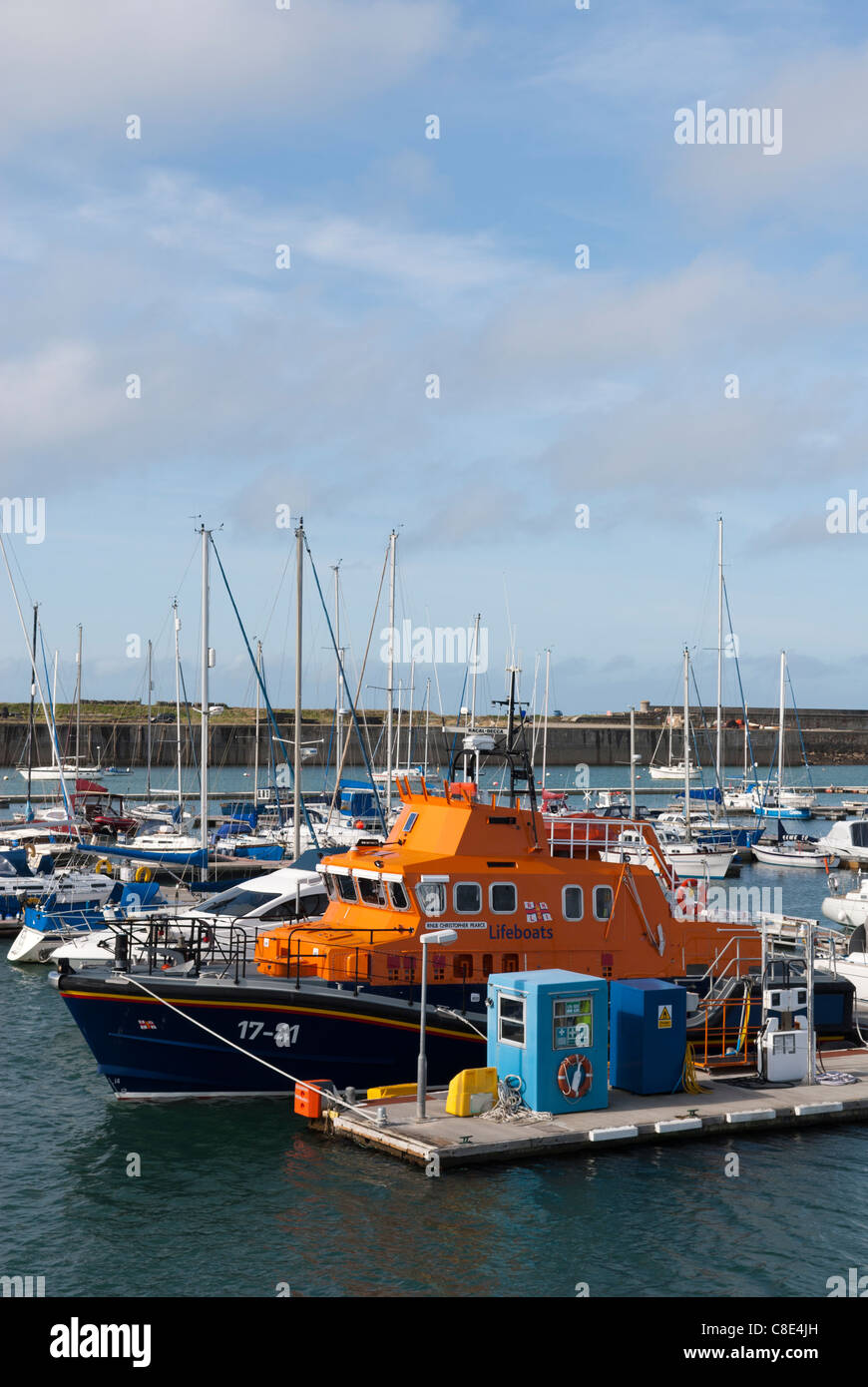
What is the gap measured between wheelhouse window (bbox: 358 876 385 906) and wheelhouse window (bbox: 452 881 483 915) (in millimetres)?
1195

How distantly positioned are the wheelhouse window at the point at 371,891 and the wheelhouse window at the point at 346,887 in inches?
7.5

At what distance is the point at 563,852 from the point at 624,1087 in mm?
4248

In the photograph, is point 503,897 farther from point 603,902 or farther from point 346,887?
point 346,887

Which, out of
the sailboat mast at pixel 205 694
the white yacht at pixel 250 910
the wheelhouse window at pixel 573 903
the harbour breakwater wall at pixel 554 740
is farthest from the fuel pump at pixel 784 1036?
the harbour breakwater wall at pixel 554 740

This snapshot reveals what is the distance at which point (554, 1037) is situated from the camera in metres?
18.0

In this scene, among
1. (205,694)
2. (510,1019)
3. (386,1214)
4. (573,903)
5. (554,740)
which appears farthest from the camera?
(554,740)

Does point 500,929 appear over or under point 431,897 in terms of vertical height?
under

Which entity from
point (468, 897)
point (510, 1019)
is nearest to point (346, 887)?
point (468, 897)

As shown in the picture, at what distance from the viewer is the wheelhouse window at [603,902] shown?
2142cm

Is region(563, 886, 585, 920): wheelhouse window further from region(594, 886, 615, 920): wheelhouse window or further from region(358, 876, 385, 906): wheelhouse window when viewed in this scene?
region(358, 876, 385, 906): wheelhouse window

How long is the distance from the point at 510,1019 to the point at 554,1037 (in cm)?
73

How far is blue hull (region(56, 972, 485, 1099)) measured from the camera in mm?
19219
